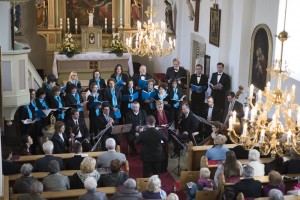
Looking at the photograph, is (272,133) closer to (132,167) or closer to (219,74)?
(132,167)

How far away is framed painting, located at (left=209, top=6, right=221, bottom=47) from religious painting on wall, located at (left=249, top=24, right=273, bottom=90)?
5.21ft

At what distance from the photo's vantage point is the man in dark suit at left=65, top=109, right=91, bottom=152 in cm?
1253

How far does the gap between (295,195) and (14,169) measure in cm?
504

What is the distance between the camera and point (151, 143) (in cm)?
1141

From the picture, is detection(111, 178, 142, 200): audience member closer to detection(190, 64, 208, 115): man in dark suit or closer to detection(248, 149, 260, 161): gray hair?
detection(248, 149, 260, 161): gray hair

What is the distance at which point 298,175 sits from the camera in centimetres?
1008

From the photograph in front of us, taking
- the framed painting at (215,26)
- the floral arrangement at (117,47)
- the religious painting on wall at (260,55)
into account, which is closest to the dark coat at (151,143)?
the religious painting on wall at (260,55)

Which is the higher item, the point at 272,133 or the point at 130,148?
the point at 272,133

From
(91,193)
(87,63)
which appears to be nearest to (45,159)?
(91,193)

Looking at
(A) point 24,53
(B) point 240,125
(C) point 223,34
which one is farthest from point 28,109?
(C) point 223,34

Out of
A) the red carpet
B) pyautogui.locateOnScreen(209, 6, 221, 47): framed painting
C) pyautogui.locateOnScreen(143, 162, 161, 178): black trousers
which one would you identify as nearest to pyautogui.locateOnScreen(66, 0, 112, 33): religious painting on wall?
pyautogui.locateOnScreen(209, 6, 221, 47): framed painting

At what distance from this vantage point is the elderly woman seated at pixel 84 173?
359 inches

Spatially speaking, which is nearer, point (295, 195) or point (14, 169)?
point (295, 195)

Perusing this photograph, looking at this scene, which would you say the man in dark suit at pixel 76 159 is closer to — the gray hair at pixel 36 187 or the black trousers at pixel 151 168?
the black trousers at pixel 151 168
